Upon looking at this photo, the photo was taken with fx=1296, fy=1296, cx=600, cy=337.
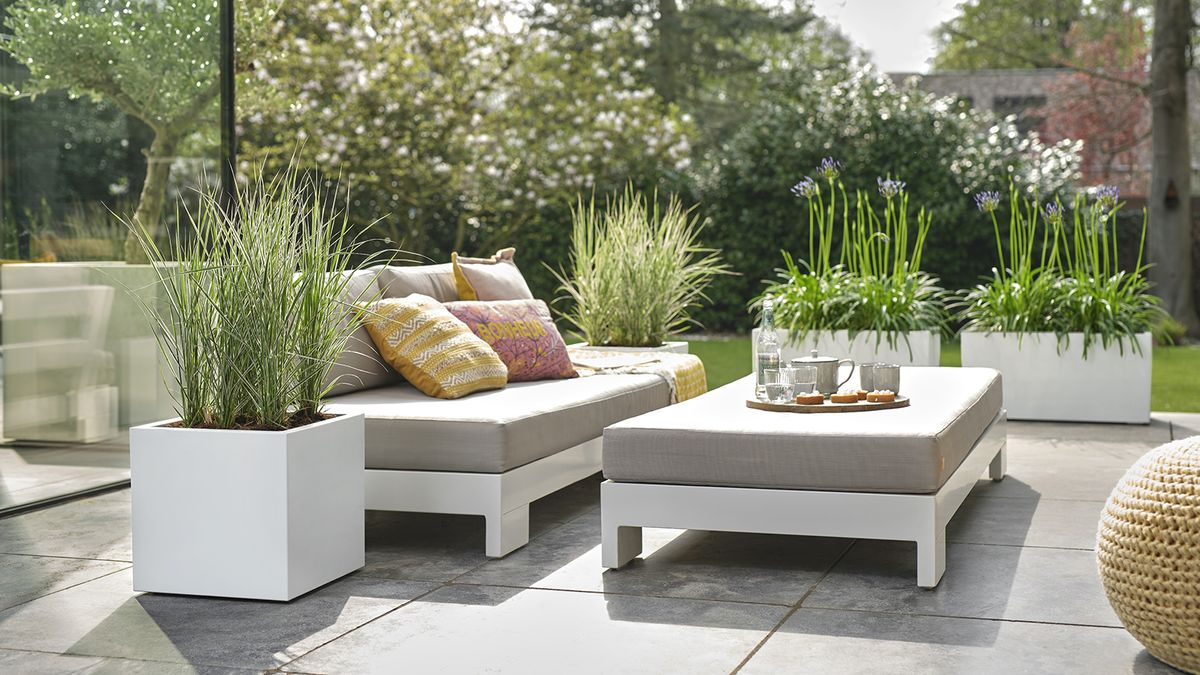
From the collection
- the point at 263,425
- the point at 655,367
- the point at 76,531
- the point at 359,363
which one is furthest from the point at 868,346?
the point at 263,425

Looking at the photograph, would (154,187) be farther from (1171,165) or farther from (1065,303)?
(1171,165)

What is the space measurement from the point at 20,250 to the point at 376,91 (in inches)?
312

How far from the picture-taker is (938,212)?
11.6 m

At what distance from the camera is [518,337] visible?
5055mm

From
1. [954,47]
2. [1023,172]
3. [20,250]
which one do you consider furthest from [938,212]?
[954,47]

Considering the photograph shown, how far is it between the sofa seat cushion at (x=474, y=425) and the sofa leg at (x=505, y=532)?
145mm

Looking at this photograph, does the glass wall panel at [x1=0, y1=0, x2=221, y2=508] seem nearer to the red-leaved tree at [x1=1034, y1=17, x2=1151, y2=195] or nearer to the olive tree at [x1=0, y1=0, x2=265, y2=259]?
the olive tree at [x1=0, y1=0, x2=265, y2=259]

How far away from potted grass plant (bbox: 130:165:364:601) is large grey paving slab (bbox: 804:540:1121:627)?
1315 millimetres

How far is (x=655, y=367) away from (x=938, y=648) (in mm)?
2679

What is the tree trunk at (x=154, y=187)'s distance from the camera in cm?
550

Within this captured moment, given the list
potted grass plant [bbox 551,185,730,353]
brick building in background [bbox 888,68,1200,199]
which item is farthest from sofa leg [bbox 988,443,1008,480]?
brick building in background [bbox 888,68,1200,199]

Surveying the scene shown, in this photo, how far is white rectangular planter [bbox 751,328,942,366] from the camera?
6988mm

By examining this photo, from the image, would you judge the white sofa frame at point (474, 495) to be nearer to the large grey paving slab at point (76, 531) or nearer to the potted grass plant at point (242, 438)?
the potted grass plant at point (242, 438)

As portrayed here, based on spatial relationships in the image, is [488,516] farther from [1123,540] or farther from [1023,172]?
[1023,172]
